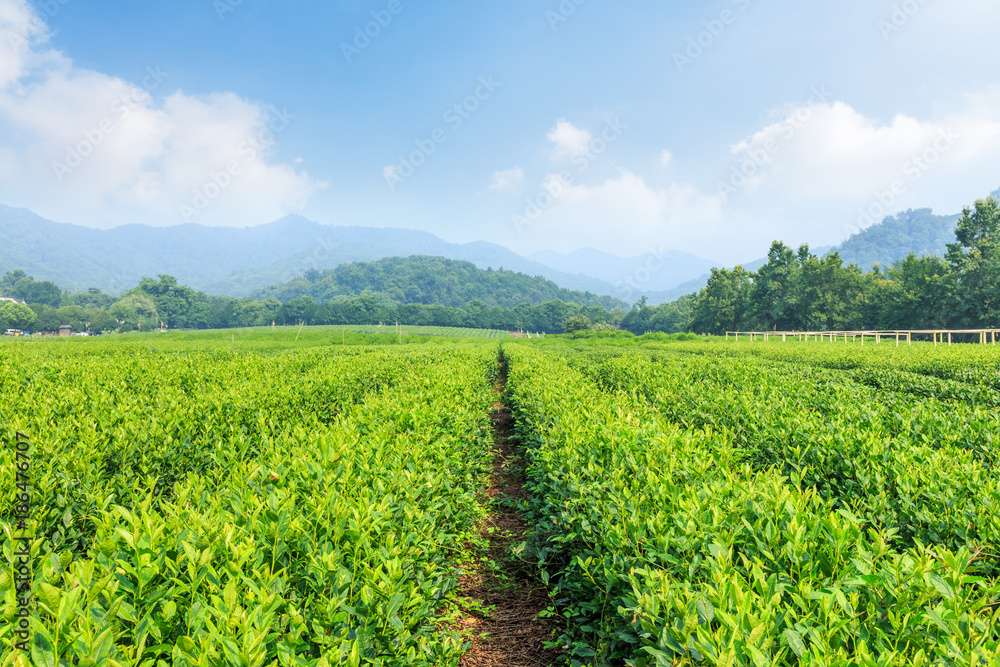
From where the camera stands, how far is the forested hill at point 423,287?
6634 inches

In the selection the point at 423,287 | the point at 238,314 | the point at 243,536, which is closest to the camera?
the point at 243,536

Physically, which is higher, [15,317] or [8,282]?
[8,282]

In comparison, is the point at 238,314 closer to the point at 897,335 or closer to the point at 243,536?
the point at 897,335

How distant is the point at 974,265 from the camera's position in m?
38.3

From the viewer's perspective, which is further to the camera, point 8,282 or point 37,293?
point 8,282

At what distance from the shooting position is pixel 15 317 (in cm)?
9475

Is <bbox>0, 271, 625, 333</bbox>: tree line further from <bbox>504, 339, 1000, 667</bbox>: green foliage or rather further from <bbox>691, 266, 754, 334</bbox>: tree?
<bbox>504, 339, 1000, 667</bbox>: green foliage

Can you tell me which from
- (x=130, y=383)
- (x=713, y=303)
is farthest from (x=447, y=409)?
(x=713, y=303)

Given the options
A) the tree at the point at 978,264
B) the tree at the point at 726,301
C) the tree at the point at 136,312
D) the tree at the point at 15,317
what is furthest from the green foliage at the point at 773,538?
the tree at the point at 15,317

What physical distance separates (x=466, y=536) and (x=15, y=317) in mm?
141362

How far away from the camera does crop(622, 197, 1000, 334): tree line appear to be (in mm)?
38812

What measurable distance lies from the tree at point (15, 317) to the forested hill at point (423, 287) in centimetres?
6981

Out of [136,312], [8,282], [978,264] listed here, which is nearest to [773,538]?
[978,264]

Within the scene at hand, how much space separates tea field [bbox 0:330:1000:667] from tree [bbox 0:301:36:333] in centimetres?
13480
